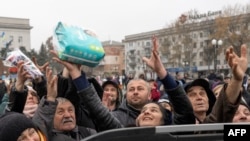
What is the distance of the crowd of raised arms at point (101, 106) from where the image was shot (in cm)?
295

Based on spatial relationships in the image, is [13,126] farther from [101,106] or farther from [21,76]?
[21,76]

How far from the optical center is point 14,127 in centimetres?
251

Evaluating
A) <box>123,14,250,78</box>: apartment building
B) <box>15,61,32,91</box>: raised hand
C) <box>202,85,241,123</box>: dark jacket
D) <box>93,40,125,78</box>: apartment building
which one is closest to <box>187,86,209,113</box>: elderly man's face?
<box>202,85,241,123</box>: dark jacket

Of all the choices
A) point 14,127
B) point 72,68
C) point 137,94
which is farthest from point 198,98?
point 14,127

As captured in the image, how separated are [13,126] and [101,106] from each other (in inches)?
38.2

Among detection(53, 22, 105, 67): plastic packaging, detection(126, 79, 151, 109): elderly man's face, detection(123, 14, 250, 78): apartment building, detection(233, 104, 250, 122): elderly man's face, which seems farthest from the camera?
detection(123, 14, 250, 78): apartment building

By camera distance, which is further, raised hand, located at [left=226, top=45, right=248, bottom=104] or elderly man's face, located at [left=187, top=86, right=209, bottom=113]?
elderly man's face, located at [left=187, top=86, right=209, bottom=113]

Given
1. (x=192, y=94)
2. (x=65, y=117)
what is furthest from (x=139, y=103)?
(x=65, y=117)

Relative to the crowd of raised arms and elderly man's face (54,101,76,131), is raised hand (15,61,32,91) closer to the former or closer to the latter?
the crowd of raised arms

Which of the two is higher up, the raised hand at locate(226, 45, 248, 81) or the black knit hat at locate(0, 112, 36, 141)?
the raised hand at locate(226, 45, 248, 81)

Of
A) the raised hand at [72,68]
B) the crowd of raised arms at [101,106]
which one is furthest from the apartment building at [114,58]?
the raised hand at [72,68]

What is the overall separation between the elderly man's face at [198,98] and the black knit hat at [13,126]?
172 centimetres

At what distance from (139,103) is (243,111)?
46.9 inches

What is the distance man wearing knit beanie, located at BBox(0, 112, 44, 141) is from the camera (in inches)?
97.8
